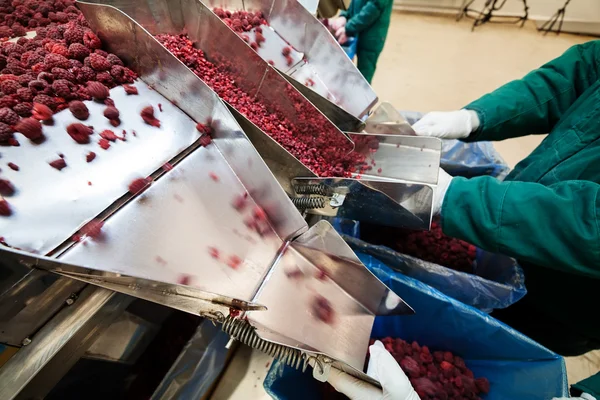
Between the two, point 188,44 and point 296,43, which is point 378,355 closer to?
point 188,44

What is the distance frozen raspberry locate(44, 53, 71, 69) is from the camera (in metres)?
0.77

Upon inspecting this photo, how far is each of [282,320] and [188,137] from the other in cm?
54

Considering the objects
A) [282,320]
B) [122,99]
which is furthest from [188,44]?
[282,320]

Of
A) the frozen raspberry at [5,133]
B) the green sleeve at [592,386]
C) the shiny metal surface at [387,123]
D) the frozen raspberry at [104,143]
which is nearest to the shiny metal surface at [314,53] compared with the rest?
the shiny metal surface at [387,123]

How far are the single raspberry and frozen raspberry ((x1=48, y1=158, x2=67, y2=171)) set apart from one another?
0.27 feet

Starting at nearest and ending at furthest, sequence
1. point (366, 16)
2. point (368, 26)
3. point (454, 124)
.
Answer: point (454, 124) < point (366, 16) < point (368, 26)

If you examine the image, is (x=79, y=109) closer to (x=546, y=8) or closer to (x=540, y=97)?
(x=540, y=97)

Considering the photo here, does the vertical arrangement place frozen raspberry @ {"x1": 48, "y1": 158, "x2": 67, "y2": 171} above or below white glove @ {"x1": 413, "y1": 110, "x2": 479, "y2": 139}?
below

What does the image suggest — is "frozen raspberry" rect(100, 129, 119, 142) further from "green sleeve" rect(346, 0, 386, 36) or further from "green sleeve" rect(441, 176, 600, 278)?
"green sleeve" rect(346, 0, 386, 36)

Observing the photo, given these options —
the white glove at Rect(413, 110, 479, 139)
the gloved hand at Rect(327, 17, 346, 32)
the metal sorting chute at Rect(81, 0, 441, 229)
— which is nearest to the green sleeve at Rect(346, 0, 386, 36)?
the gloved hand at Rect(327, 17, 346, 32)

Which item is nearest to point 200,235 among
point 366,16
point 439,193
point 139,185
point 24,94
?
point 139,185

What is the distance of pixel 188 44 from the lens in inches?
39.8

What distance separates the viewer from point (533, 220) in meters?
0.79

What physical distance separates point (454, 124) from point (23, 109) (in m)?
1.51
